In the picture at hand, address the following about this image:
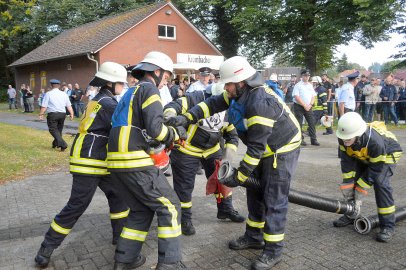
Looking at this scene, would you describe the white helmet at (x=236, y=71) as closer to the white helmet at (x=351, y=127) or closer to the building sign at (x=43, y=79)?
the white helmet at (x=351, y=127)

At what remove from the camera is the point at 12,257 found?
415 centimetres

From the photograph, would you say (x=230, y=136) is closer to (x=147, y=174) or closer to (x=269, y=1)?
(x=147, y=174)

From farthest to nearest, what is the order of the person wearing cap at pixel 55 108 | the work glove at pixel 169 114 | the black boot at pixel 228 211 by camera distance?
1. the person wearing cap at pixel 55 108
2. the black boot at pixel 228 211
3. the work glove at pixel 169 114

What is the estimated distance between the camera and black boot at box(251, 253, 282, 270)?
3.75 metres

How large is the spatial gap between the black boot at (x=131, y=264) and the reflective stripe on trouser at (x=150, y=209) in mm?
71

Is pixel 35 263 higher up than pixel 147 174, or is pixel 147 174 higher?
pixel 147 174

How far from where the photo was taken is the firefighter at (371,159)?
4.34m

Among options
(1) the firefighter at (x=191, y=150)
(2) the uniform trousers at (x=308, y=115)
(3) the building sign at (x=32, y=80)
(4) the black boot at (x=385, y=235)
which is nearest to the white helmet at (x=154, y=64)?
(1) the firefighter at (x=191, y=150)

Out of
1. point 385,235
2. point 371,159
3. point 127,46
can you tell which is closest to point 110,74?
point 371,159

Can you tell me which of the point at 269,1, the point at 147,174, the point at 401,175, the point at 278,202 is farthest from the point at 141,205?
the point at 269,1

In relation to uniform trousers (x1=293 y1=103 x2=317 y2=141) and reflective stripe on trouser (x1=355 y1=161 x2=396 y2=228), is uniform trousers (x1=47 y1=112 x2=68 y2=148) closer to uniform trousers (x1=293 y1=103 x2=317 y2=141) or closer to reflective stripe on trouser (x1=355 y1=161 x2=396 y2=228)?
uniform trousers (x1=293 y1=103 x2=317 y2=141)

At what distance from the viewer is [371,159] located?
4.43 meters

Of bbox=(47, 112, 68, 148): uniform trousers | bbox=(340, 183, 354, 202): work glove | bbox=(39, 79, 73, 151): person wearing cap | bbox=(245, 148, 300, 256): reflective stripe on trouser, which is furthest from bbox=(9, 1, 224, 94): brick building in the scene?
bbox=(245, 148, 300, 256): reflective stripe on trouser

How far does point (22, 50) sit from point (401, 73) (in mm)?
38071
